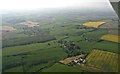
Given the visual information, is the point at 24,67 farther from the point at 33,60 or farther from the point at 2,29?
the point at 2,29

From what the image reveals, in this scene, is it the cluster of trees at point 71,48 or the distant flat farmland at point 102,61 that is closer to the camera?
the distant flat farmland at point 102,61

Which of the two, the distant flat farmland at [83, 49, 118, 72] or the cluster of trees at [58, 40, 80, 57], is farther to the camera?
the cluster of trees at [58, 40, 80, 57]

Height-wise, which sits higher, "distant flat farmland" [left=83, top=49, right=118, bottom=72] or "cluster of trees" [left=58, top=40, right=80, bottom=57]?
"cluster of trees" [left=58, top=40, right=80, bottom=57]

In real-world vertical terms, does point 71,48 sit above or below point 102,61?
above

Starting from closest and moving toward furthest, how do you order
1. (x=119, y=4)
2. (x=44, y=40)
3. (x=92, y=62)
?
(x=119, y=4), (x=92, y=62), (x=44, y=40)

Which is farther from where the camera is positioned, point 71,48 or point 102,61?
point 71,48

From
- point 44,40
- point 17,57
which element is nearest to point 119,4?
point 17,57

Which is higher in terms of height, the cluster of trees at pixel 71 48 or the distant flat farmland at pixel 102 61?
the cluster of trees at pixel 71 48

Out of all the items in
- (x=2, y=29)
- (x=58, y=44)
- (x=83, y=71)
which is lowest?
(x=83, y=71)
